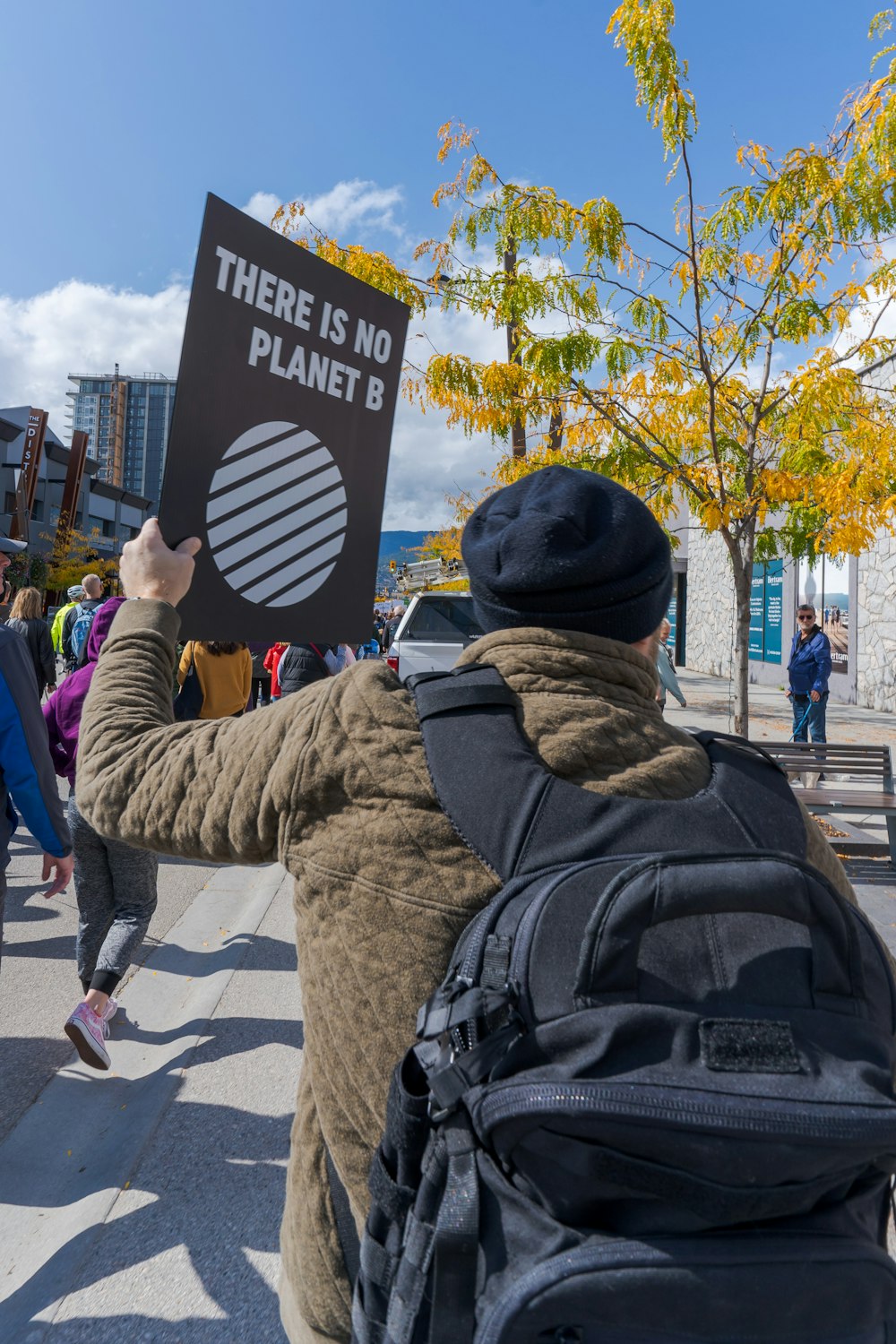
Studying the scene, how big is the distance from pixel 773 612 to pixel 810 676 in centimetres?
1255

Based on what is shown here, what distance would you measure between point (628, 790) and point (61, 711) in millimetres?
4272

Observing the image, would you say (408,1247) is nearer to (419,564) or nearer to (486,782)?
(486,782)

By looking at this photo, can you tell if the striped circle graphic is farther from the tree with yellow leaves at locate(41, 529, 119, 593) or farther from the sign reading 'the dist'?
the tree with yellow leaves at locate(41, 529, 119, 593)

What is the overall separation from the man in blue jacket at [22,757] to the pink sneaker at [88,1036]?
602 mm

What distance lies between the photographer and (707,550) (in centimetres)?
2764

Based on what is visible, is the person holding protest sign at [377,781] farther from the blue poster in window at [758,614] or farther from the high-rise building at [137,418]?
the high-rise building at [137,418]

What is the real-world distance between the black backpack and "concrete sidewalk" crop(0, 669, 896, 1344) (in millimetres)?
2000

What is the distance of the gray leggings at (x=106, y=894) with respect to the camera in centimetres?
396

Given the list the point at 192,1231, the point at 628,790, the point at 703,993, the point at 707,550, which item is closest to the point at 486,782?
the point at 628,790

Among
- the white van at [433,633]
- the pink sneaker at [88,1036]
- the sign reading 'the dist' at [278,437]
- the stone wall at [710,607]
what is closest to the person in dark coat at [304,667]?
the white van at [433,633]

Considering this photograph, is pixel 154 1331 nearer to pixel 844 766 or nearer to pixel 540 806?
pixel 540 806

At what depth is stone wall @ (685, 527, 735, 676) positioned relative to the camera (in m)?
26.2

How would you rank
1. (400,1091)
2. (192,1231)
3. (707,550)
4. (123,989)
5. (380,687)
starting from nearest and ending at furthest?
1. (400,1091)
2. (380,687)
3. (192,1231)
4. (123,989)
5. (707,550)


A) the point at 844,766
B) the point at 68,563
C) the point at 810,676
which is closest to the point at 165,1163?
the point at 844,766
